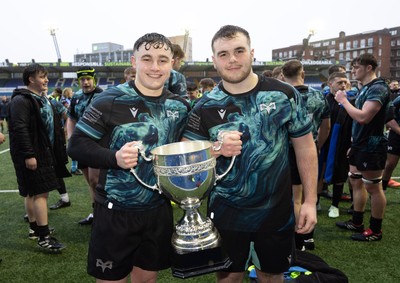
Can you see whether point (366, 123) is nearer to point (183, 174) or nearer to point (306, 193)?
point (306, 193)

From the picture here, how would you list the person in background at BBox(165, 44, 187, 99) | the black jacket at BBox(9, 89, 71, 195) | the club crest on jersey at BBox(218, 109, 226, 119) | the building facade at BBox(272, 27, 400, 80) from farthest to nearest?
1. the building facade at BBox(272, 27, 400, 80)
2. the black jacket at BBox(9, 89, 71, 195)
3. the person in background at BBox(165, 44, 187, 99)
4. the club crest on jersey at BBox(218, 109, 226, 119)

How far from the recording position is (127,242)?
6.17 ft

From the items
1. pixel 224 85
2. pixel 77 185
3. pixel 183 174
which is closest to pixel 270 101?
pixel 224 85

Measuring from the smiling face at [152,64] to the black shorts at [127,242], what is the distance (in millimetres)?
719

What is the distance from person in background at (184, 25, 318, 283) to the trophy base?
0.33 meters

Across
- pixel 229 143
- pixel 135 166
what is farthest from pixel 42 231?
pixel 229 143

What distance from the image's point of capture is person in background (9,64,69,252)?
3.45 meters

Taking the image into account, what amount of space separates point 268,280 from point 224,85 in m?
1.18

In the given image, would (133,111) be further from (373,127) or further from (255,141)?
(373,127)

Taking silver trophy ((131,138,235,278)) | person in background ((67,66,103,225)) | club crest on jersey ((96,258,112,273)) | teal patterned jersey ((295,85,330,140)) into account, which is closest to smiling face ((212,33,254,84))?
silver trophy ((131,138,235,278))

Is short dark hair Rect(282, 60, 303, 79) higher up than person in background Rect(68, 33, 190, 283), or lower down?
higher up

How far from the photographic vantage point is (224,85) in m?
1.97

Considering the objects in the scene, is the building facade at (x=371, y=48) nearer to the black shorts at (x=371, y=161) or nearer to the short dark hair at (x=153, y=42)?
the black shorts at (x=371, y=161)

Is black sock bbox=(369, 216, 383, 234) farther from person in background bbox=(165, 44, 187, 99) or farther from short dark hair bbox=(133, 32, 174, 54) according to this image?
short dark hair bbox=(133, 32, 174, 54)
